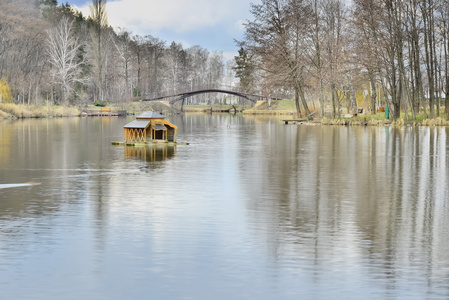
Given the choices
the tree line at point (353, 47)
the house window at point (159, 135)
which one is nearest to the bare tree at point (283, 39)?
the tree line at point (353, 47)

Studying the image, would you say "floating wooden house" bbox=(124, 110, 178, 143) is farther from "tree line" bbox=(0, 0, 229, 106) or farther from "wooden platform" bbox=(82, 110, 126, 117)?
"wooden platform" bbox=(82, 110, 126, 117)

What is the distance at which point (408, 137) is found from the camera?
4206 cm

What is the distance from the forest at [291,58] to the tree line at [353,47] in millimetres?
131

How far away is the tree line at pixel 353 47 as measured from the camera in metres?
55.8

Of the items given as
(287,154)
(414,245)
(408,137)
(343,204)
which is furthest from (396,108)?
(414,245)

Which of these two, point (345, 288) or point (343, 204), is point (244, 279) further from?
point (343, 204)

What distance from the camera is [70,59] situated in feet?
332

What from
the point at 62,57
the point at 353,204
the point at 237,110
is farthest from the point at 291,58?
the point at 237,110

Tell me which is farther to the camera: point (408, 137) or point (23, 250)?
point (408, 137)

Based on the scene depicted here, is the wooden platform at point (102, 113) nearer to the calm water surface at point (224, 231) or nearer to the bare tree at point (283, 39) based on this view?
the bare tree at point (283, 39)

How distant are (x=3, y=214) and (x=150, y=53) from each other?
135m

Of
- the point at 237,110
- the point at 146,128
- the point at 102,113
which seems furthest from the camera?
the point at 237,110

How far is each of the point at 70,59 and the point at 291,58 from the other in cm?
4723

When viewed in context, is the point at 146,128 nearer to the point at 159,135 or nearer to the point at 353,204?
the point at 159,135
